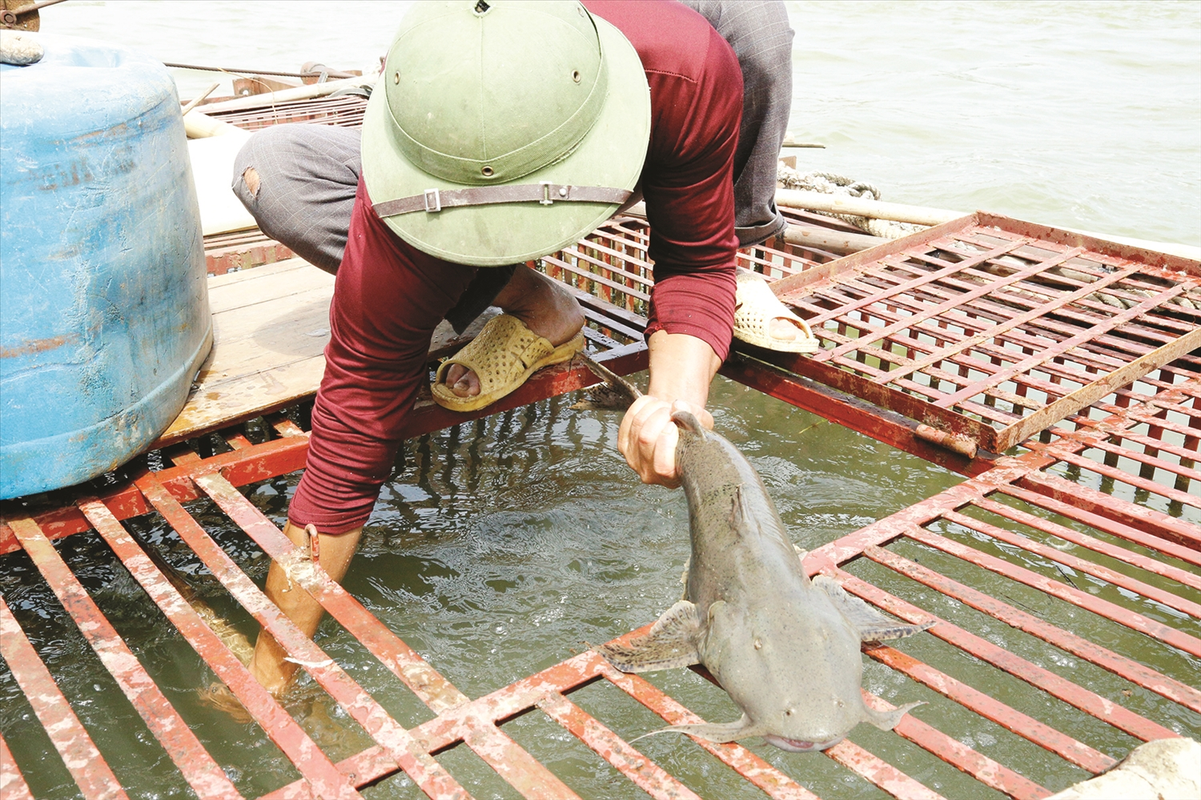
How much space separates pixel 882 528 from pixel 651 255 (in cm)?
91

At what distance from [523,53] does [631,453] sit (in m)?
0.97

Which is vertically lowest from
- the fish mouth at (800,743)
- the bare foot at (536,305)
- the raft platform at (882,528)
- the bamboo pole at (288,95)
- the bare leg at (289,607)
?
the bare leg at (289,607)

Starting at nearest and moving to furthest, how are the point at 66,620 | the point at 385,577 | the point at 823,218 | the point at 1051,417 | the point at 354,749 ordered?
the point at 354,749, the point at 1051,417, the point at 66,620, the point at 385,577, the point at 823,218

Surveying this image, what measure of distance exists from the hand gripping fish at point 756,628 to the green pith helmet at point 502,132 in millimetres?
644

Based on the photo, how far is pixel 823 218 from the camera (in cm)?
514

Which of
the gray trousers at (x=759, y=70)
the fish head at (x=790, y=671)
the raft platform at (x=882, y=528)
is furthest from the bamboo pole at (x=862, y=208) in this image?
→ the fish head at (x=790, y=671)

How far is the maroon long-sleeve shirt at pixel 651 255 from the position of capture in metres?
2.14

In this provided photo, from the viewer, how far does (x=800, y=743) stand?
5.18 ft

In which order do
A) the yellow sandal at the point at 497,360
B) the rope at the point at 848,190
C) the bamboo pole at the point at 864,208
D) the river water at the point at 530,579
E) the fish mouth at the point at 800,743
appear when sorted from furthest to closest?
the rope at the point at 848,190
the bamboo pole at the point at 864,208
the yellow sandal at the point at 497,360
the river water at the point at 530,579
the fish mouth at the point at 800,743

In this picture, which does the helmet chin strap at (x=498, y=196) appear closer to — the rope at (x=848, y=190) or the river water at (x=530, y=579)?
the river water at (x=530, y=579)

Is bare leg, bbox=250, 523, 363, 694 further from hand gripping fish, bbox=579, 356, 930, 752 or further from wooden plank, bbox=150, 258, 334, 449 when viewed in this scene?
hand gripping fish, bbox=579, 356, 930, 752

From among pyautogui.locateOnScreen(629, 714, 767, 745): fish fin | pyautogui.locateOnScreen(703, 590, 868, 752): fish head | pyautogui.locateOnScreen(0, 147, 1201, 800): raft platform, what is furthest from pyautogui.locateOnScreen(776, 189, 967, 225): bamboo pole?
pyautogui.locateOnScreen(629, 714, 767, 745): fish fin

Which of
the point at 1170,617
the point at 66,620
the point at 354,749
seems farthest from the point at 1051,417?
the point at 66,620

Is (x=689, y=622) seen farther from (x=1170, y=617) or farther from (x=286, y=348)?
(x=1170, y=617)
